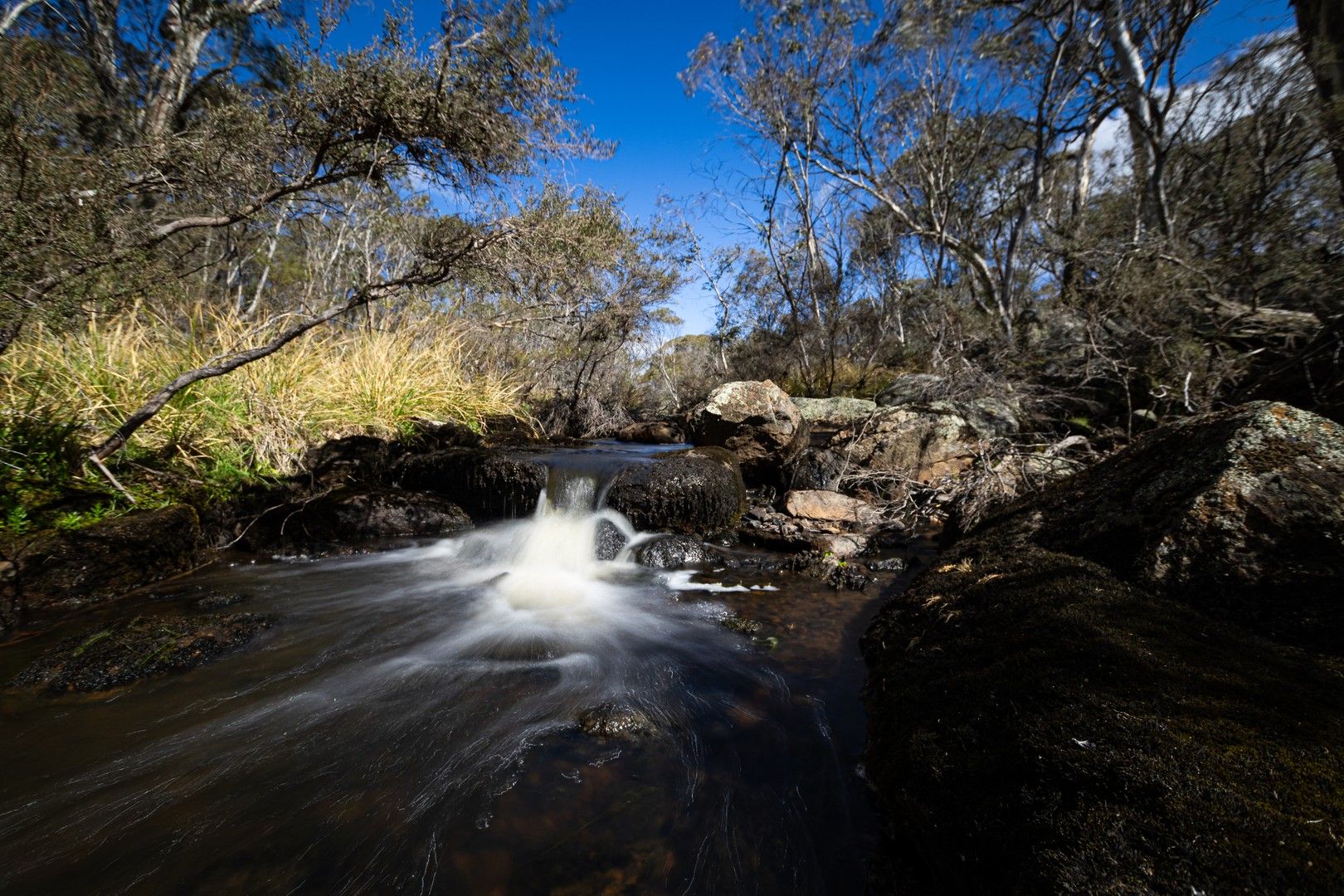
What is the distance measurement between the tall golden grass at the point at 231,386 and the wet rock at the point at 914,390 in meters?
Result: 6.72

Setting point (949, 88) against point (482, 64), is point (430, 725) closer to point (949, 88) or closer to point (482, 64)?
point (482, 64)

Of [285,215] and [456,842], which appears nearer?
[456,842]

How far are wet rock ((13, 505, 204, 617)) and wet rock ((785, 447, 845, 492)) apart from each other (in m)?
6.34

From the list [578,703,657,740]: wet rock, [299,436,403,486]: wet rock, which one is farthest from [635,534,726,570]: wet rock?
[299,436,403,486]: wet rock

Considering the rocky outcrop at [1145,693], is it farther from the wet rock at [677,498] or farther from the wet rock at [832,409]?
the wet rock at [832,409]

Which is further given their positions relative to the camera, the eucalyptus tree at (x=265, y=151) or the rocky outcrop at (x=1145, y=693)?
the eucalyptus tree at (x=265, y=151)

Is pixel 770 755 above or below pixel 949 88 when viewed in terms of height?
below

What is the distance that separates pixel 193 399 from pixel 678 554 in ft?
15.1

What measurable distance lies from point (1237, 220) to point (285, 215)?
10282 mm

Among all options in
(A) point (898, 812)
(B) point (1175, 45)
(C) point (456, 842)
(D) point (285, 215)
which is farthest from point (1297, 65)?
(D) point (285, 215)

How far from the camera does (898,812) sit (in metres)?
1.45

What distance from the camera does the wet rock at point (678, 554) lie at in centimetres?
486

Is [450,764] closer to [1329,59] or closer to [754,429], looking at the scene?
[754,429]

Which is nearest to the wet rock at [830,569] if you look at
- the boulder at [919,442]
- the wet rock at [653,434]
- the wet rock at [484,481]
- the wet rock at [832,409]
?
the boulder at [919,442]
